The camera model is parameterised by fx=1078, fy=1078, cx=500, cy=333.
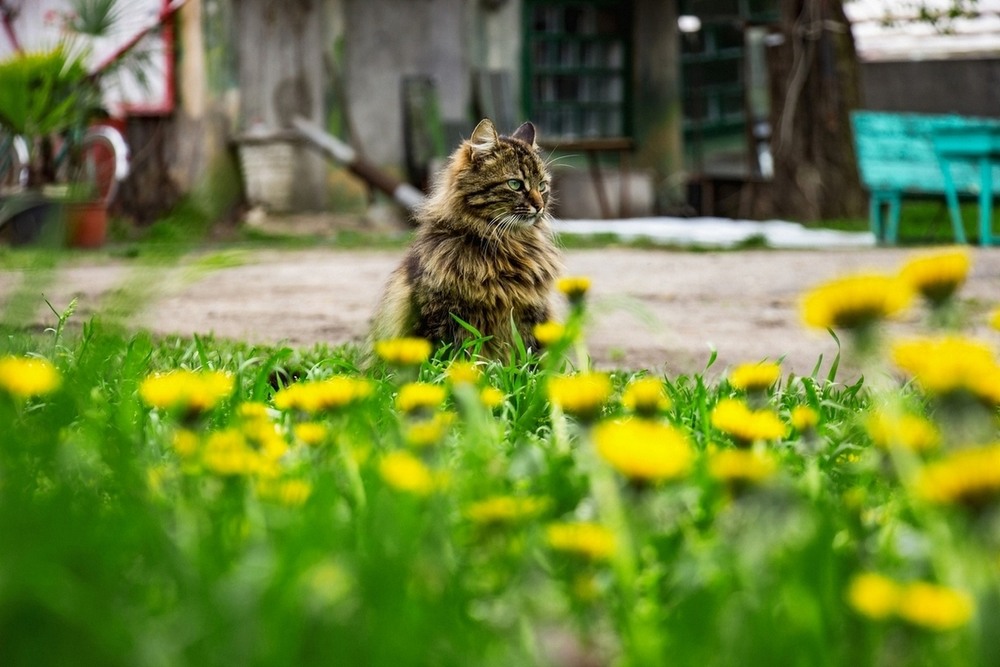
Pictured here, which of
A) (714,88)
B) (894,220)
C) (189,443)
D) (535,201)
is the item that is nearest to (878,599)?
(189,443)

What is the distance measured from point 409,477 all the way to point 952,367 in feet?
1.75

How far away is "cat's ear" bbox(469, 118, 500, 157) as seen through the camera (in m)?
3.12

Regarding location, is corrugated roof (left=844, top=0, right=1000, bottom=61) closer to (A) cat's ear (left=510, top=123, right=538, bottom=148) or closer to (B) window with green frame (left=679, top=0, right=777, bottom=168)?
(B) window with green frame (left=679, top=0, right=777, bottom=168)

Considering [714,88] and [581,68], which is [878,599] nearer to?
Answer: [581,68]

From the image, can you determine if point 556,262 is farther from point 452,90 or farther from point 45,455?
point 452,90

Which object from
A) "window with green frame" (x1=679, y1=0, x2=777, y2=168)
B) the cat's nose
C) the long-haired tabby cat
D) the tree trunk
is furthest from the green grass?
"window with green frame" (x1=679, y1=0, x2=777, y2=168)

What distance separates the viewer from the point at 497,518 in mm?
1046

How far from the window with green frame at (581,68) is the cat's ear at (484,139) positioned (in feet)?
33.9

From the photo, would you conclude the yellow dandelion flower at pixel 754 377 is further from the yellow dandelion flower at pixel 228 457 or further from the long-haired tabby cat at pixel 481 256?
the long-haired tabby cat at pixel 481 256

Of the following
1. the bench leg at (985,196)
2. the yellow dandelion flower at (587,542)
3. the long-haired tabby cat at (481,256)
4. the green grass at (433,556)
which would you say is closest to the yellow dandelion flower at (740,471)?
the green grass at (433,556)

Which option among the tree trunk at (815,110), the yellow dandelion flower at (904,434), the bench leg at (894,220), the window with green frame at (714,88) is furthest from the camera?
the window with green frame at (714,88)

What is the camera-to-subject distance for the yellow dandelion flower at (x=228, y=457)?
3.73 ft

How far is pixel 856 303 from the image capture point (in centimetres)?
99

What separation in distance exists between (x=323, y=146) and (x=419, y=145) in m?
1.15
